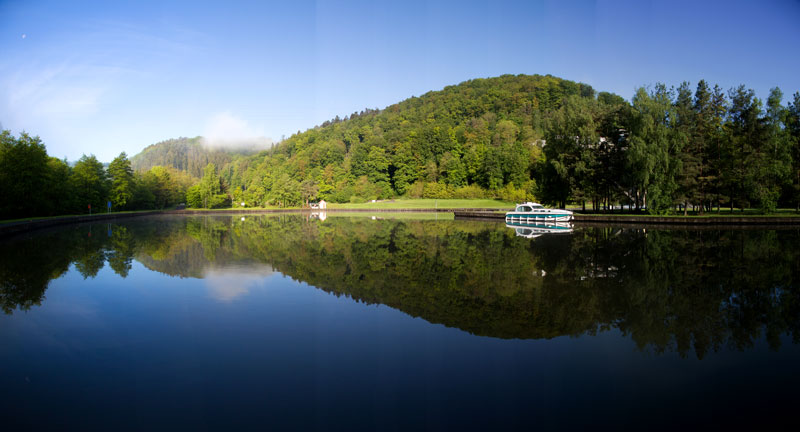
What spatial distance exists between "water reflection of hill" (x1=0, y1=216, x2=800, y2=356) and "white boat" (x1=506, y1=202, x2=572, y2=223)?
12.5m

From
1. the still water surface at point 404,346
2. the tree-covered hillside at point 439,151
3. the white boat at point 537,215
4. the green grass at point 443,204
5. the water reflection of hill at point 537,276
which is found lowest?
the still water surface at point 404,346

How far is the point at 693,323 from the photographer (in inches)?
280

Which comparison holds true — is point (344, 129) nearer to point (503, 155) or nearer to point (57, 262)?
point (503, 155)

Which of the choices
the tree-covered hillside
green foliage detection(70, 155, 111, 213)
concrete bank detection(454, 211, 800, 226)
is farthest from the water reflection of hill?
the tree-covered hillside

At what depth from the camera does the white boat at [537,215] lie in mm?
33156

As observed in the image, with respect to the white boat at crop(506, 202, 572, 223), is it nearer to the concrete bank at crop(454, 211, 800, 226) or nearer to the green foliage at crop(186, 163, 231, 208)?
the concrete bank at crop(454, 211, 800, 226)

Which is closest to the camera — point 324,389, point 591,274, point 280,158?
point 324,389

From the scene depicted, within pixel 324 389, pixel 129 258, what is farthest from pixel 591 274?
pixel 129 258

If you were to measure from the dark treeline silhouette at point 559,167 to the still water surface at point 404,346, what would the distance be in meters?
23.6

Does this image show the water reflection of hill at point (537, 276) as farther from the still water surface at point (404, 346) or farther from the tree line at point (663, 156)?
the tree line at point (663, 156)

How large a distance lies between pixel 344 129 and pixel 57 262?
12333 cm

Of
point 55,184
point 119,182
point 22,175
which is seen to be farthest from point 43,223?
point 119,182

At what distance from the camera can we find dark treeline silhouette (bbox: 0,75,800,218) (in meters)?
33.3

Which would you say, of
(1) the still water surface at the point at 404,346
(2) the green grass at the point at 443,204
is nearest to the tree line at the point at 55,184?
(1) the still water surface at the point at 404,346
